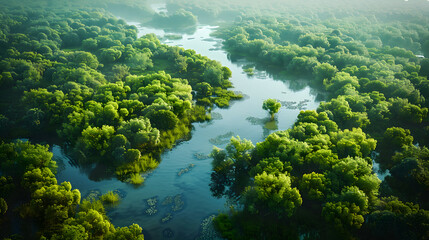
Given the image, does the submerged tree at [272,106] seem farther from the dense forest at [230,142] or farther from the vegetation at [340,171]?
the vegetation at [340,171]

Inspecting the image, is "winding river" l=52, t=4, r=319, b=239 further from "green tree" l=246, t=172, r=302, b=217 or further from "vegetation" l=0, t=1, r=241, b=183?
"green tree" l=246, t=172, r=302, b=217

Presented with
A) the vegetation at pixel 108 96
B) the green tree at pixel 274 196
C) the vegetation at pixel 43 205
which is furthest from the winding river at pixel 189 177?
the green tree at pixel 274 196

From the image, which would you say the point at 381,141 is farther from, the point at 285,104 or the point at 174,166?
the point at 174,166

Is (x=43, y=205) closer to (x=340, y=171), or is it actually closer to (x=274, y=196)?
(x=274, y=196)

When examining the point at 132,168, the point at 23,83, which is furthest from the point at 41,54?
the point at 132,168

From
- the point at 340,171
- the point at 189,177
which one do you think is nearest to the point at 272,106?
the point at 340,171

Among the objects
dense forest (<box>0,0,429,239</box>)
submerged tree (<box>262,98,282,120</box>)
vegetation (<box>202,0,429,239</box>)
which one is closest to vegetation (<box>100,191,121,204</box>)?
dense forest (<box>0,0,429,239</box>)
